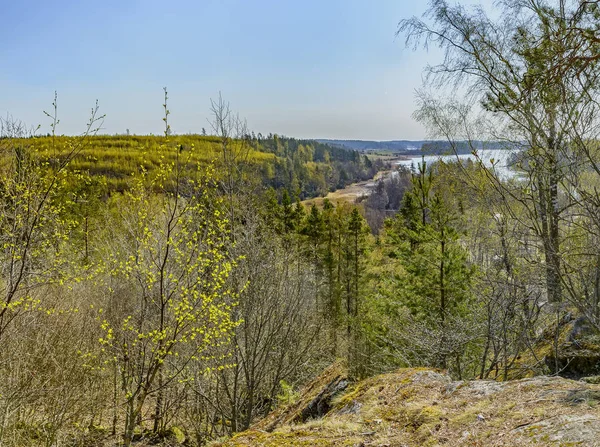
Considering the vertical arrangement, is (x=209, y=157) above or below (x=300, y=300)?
above

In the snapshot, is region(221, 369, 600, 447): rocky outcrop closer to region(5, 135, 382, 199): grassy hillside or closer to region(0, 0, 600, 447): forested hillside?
region(0, 0, 600, 447): forested hillside

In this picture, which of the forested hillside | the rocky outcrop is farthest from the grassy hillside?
the rocky outcrop

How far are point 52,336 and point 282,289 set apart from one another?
19.6 feet

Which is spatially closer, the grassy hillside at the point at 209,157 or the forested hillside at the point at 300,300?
the forested hillside at the point at 300,300

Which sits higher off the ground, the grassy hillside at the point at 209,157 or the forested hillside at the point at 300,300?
the grassy hillside at the point at 209,157

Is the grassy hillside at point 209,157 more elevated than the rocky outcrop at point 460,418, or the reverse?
the grassy hillside at point 209,157

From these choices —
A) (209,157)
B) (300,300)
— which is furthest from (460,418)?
(209,157)

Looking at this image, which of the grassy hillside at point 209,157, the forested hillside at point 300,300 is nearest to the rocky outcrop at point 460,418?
the forested hillside at point 300,300

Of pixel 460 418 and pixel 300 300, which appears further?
pixel 300 300

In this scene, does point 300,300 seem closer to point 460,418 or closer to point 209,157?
point 209,157

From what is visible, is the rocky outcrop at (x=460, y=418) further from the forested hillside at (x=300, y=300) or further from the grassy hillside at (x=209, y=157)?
the grassy hillside at (x=209, y=157)

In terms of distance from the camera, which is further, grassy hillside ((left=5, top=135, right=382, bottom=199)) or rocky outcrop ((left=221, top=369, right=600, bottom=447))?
grassy hillside ((left=5, top=135, right=382, bottom=199))

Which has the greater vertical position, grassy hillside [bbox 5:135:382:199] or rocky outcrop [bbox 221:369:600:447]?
grassy hillside [bbox 5:135:382:199]

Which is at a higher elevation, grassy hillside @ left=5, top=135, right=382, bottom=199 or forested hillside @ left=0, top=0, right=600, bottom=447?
grassy hillside @ left=5, top=135, right=382, bottom=199
